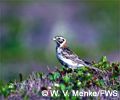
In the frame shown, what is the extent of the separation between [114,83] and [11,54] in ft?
51.6

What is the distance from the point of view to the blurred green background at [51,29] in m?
30.3

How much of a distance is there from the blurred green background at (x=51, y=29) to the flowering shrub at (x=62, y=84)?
1009cm

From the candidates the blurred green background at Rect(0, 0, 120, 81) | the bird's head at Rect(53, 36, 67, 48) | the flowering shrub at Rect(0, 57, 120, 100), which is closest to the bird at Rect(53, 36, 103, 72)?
the bird's head at Rect(53, 36, 67, 48)

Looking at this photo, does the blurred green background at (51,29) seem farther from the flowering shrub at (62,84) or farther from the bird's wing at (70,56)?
the flowering shrub at (62,84)

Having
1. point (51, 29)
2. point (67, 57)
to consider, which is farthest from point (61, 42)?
point (51, 29)

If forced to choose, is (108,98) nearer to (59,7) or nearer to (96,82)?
(96,82)

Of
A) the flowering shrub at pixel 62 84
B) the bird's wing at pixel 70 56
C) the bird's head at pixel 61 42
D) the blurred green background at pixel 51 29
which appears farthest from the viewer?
the blurred green background at pixel 51 29

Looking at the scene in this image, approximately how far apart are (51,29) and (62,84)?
18311 mm

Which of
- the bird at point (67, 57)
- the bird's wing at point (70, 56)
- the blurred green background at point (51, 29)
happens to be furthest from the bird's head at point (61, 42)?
the blurred green background at point (51, 29)

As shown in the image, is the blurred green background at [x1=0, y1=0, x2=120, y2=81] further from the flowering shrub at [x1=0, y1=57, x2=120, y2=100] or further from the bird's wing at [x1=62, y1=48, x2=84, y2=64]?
the flowering shrub at [x1=0, y1=57, x2=120, y2=100]

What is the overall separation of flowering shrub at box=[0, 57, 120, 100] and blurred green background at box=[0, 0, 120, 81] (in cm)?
1009

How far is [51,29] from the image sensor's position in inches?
1352

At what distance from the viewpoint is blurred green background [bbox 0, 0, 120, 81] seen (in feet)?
99.3

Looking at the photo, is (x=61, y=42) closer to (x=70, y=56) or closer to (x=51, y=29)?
(x=70, y=56)
